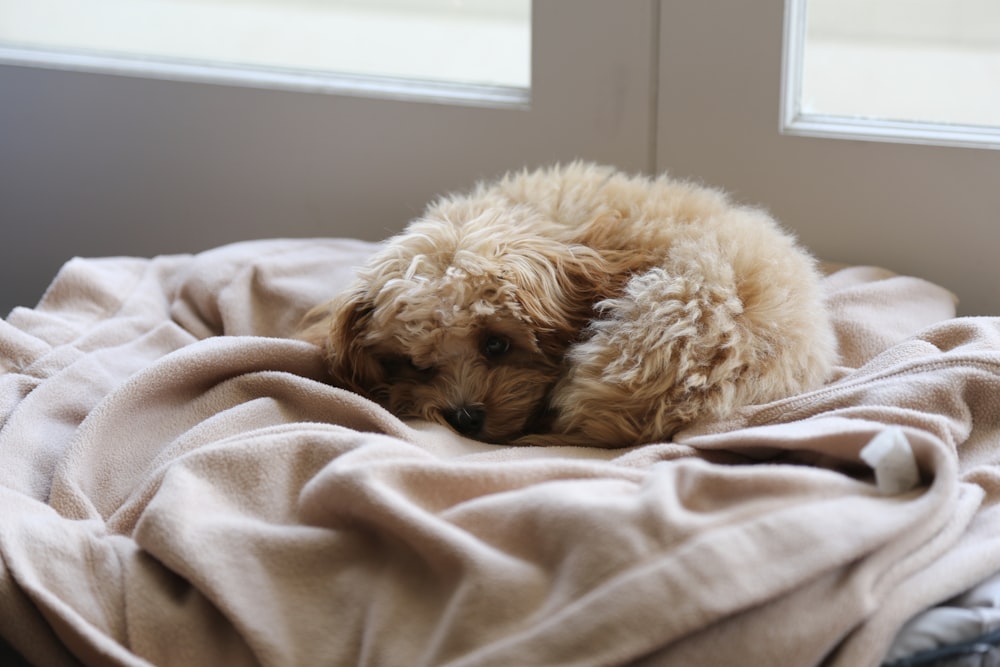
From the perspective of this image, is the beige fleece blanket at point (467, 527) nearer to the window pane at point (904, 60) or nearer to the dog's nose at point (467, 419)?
the dog's nose at point (467, 419)

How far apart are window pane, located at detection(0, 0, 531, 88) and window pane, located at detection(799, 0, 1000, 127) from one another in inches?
18.4

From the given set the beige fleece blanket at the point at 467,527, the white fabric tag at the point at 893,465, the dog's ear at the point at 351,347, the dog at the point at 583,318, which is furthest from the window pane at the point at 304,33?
the white fabric tag at the point at 893,465

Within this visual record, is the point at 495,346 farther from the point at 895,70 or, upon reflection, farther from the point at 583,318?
the point at 895,70

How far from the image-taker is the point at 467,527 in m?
1.02

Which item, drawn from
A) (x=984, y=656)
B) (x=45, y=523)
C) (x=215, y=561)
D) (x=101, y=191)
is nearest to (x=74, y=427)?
(x=45, y=523)

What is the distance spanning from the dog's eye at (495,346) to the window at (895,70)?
0.62m

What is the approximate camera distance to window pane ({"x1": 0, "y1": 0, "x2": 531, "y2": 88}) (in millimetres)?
1849

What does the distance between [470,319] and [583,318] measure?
0.47 ft

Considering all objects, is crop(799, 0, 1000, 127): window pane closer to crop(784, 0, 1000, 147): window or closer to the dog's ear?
crop(784, 0, 1000, 147): window

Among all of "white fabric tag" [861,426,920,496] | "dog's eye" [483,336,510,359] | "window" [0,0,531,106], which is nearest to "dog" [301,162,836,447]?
"dog's eye" [483,336,510,359]

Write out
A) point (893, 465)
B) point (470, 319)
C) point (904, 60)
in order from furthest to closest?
point (904, 60) < point (470, 319) < point (893, 465)

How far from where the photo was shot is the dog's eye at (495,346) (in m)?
1.39

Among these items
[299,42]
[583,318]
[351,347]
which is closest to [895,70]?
[583,318]

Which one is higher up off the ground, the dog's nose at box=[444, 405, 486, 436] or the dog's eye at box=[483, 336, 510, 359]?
the dog's eye at box=[483, 336, 510, 359]
